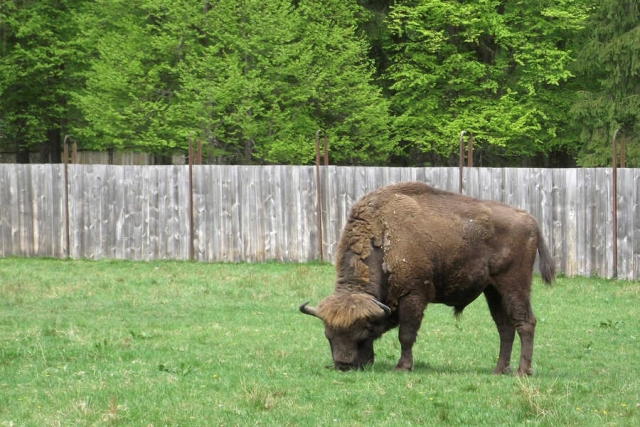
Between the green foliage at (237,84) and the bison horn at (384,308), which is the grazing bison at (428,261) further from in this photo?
the green foliage at (237,84)

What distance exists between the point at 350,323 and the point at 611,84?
842 inches

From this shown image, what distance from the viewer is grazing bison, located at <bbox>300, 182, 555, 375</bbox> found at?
1025cm

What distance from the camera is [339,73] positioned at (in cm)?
3059

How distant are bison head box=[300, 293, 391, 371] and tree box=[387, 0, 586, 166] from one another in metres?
21.5

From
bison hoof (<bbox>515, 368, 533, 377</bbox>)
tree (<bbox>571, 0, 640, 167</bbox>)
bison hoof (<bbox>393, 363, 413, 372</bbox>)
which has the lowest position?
bison hoof (<bbox>515, 368, 533, 377</bbox>)

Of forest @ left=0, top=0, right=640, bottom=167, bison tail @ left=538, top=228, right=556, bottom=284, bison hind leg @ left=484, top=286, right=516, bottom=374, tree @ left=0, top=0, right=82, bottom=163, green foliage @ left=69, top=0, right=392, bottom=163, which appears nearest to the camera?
bison hind leg @ left=484, top=286, right=516, bottom=374

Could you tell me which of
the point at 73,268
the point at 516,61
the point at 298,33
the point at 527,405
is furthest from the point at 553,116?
the point at 527,405

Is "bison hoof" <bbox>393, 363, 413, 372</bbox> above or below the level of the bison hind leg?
below

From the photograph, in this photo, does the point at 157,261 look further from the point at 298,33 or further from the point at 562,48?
the point at 562,48

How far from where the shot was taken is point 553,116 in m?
33.1

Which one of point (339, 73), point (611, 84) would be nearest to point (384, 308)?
point (611, 84)

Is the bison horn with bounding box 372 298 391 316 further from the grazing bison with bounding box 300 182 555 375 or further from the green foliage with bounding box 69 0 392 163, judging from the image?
the green foliage with bounding box 69 0 392 163

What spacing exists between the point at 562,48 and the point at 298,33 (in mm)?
10203

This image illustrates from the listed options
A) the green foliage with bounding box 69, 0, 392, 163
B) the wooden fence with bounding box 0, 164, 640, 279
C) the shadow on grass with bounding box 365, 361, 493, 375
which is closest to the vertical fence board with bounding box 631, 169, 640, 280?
the wooden fence with bounding box 0, 164, 640, 279
